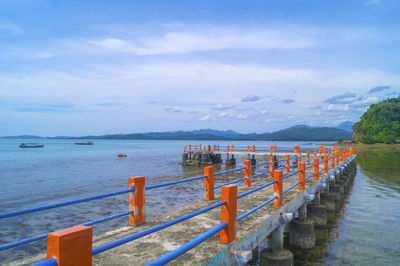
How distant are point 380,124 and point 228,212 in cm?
11416

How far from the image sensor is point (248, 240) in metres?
5.18

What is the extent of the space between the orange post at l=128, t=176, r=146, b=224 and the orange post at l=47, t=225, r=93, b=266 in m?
3.07

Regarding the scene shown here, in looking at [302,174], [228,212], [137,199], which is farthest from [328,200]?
[228,212]

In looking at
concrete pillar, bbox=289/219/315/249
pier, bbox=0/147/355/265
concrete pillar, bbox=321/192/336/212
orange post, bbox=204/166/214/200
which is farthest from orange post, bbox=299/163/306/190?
concrete pillar, bbox=321/192/336/212

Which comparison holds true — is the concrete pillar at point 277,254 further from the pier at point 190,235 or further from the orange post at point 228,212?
the orange post at point 228,212

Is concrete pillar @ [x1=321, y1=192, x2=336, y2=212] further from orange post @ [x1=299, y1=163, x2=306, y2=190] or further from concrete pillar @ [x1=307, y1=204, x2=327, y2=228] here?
orange post @ [x1=299, y1=163, x2=306, y2=190]

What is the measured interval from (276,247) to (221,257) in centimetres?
313

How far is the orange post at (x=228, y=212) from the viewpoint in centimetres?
432

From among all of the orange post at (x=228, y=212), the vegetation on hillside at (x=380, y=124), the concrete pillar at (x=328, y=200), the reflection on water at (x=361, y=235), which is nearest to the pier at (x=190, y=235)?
the orange post at (x=228, y=212)

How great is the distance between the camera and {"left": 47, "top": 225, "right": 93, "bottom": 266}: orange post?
223 centimetres

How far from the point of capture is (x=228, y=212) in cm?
430

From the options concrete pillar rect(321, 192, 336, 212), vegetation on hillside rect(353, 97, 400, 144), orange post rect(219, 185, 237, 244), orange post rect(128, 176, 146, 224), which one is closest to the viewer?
orange post rect(219, 185, 237, 244)

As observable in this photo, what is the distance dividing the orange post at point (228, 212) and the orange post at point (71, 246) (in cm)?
228

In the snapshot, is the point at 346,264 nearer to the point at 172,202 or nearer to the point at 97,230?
the point at 97,230
